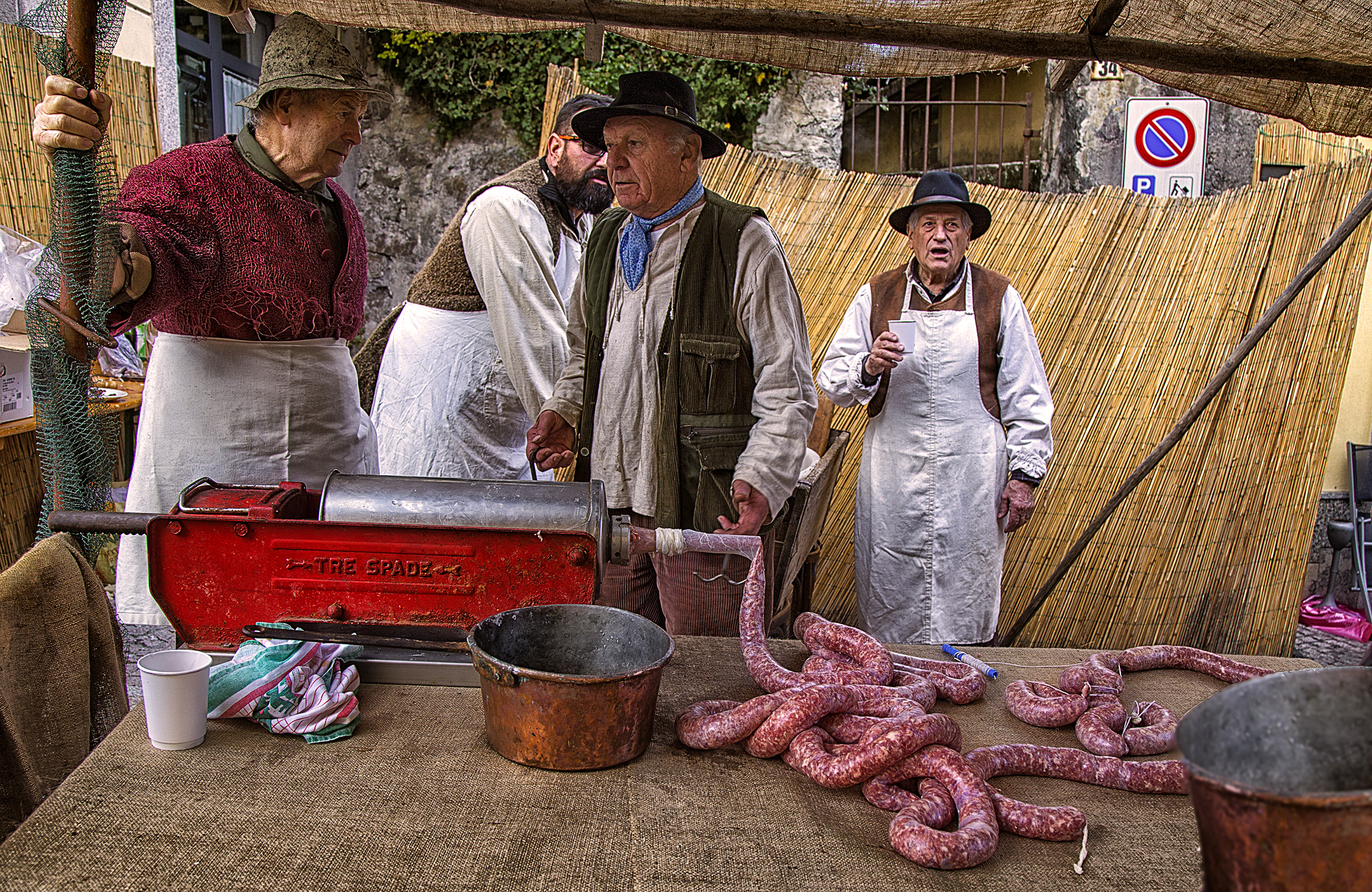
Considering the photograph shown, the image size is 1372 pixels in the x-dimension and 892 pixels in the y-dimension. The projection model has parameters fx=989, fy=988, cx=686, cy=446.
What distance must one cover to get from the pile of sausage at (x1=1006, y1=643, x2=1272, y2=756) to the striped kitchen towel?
1.44 meters

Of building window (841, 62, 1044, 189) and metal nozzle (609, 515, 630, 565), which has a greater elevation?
building window (841, 62, 1044, 189)

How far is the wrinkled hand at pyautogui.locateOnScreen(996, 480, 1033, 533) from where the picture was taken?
12.3 ft

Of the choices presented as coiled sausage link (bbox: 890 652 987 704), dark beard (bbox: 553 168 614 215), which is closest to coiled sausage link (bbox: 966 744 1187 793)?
coiled sausage link (bbox: 890 652 987 704)

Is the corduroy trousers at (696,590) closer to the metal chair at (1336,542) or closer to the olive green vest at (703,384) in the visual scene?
the olive green vest at (703,384)

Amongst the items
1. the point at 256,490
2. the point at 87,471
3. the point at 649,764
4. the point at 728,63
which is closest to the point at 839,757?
the point at 649,764

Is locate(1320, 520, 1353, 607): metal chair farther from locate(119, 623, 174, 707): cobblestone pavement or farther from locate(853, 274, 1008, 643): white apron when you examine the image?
locate(119, 623, 174, 707): cobblestone pavement

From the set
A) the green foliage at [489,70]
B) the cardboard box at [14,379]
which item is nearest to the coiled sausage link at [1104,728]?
the cardboard box at [14,379]

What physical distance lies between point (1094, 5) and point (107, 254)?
2478 mm

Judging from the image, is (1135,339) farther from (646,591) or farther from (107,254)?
(107,254)

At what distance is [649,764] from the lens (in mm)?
1862

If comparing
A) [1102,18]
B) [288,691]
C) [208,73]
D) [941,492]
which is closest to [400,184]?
[208,73]

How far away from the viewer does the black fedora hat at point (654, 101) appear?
285cm

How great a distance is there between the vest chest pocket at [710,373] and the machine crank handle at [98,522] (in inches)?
57.2

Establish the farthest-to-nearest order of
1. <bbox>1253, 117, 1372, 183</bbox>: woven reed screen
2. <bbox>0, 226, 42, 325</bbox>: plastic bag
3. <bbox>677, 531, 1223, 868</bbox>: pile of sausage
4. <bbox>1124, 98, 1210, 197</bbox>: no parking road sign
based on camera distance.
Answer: <bbox>1124, 98, 1210, 197</bbox>: no parking road sign
<bbox>1253, 117, 1372, 183</bbox>: woven reed screen
<bbox>0, 226, 42, 325</bbox>: plastic bag
<bbox>677, 531, 1223, 868</bbox>: pile of sausage
